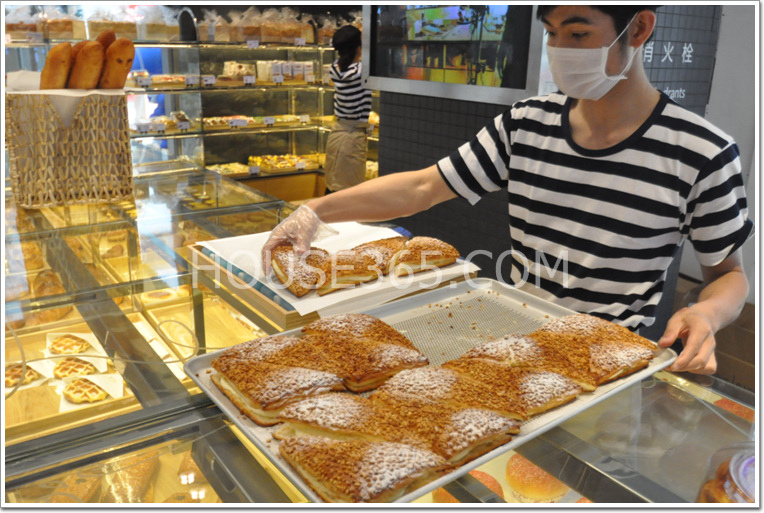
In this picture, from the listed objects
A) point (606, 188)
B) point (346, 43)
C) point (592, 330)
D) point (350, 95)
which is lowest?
point (592, 330)

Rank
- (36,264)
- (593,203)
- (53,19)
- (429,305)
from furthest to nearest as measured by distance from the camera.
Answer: (53,19) → (36,264) → (593,203) → (429,305)

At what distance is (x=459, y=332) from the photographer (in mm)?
1323

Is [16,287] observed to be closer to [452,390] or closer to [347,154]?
[452,390]

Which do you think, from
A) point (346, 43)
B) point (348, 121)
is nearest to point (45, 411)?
point (346, 43)

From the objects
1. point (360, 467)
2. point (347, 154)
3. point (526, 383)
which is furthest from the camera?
point (347, 154)

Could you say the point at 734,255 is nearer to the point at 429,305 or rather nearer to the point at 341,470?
the point at 429,305

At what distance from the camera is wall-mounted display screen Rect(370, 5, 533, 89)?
2.98m

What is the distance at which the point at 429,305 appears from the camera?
1456 millimetres

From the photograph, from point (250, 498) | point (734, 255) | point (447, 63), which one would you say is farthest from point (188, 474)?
point (447, 63)

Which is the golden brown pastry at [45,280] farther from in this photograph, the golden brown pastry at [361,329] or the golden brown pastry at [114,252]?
the golden brown pastry at [361,329]

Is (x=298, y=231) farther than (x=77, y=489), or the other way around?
(x=298, y=231)

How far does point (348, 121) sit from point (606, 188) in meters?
4.61

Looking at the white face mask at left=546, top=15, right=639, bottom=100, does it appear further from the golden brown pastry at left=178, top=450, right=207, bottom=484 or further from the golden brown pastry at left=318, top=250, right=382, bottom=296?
the golden brown pastry at left=178, top=450, right=207, bottom=484

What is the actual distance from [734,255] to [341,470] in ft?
4.01
